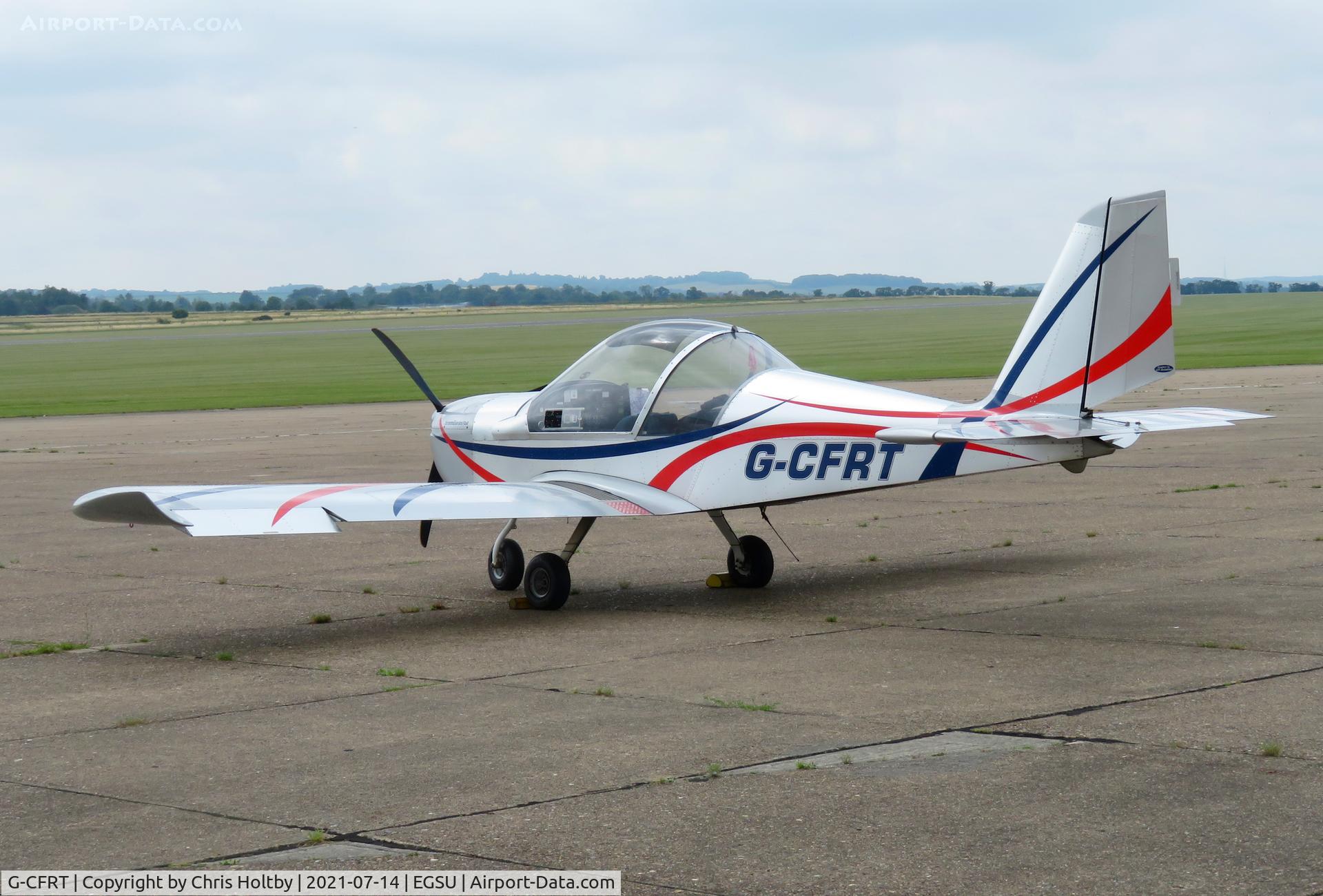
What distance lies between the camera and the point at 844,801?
6.17m

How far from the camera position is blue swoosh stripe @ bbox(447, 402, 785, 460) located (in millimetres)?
11211

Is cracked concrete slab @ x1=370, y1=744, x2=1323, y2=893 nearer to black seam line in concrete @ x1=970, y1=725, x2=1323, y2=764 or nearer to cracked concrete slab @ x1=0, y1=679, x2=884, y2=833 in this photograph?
black seam line in concrete @ x1=970, y1=725, x2=1323, y2=764

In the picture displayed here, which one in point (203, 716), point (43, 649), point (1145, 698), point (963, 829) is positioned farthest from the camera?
point (43, 649)

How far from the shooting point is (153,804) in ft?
21.0

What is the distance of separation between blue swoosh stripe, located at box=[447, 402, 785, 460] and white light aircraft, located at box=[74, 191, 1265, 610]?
0.01 meters

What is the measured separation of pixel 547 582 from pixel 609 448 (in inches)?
46.8

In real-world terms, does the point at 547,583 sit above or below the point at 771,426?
below

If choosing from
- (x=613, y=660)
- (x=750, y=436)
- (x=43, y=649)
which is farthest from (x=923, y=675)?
(x=43, y=649)

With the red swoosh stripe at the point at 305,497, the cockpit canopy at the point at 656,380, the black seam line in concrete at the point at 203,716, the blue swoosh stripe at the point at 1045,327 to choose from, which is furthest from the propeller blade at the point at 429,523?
the blue swoosh stripe at the point at 1045,327

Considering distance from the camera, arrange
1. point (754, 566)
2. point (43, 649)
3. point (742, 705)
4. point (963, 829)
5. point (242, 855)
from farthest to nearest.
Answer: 1. point (754, 566)
2. point (43, 649)
3. point (742, 705)
4. point (963, 829)
5. point (242, 855)

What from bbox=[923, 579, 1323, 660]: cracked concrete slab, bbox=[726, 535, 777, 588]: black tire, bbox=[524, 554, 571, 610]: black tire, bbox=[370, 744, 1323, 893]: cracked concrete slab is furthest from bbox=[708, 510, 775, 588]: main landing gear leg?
bbox=[370, 744, 1323, 893]: cracked concrete slab

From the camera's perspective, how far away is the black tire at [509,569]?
12.4 m

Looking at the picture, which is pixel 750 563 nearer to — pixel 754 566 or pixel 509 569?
pixel 754 566

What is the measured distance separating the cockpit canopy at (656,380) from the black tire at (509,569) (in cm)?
108
